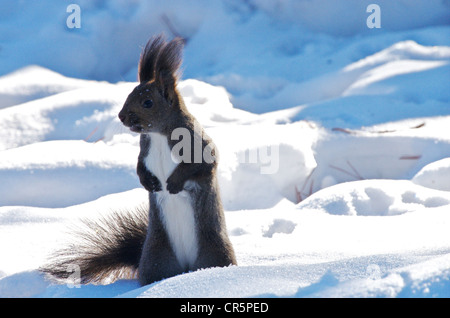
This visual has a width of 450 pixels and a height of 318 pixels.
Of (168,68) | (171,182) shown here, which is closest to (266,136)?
(168,68)

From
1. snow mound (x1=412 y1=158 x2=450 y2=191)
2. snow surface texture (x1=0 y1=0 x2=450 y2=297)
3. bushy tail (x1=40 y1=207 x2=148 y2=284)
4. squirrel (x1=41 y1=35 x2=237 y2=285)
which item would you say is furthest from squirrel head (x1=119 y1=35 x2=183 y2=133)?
snow mound (x1=412 y1=158 x2=450 y2=191)

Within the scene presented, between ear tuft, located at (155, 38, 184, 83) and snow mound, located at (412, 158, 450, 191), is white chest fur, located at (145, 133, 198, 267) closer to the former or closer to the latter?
ear tuft, located at (155, 38, 184, 83)

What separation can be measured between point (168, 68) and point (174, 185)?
0.46 metres

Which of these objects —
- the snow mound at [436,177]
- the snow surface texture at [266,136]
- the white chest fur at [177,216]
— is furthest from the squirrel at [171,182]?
the snow mound at [436,177]

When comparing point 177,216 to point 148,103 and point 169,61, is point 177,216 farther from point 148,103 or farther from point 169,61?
point 169,61

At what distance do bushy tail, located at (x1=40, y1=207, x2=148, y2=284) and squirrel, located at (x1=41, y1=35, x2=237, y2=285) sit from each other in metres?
0.01

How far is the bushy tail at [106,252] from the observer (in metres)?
2.27

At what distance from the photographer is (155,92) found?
2.22 meters

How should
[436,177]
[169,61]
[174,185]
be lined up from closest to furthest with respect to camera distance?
[174,185]
[169,61]
[436,177]

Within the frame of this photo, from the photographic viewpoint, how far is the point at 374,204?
3164 mm

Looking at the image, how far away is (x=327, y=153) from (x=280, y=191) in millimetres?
523

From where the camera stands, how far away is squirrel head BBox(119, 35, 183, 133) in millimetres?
2182

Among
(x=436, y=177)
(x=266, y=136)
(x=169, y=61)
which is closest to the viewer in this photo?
(x=169, y=61)
